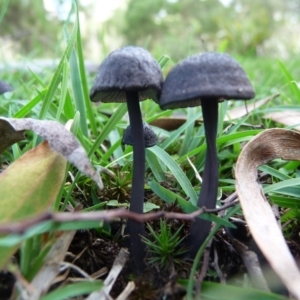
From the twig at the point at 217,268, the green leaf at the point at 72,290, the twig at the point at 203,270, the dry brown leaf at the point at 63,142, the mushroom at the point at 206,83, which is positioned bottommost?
the twig at the point at 217,268

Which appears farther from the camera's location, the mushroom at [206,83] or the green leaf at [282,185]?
the green leaf at [282,185]

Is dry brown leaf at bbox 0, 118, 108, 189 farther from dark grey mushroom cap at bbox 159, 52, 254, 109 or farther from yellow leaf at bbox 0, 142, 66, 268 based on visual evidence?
dark grey mushroom cap at bbox 159, 52, 254, 109

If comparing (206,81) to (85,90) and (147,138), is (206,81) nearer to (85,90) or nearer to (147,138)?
(147,138)

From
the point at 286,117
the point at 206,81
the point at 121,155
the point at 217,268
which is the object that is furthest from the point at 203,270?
the point at 286,117

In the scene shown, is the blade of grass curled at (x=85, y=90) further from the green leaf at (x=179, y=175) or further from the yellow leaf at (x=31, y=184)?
the yellow leaf at (x=31, y=184)

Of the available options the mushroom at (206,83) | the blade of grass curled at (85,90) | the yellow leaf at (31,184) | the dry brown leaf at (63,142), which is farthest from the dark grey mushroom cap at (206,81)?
the blade of grass curled at (85,90)

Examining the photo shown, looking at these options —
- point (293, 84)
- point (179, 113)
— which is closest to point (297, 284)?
point (293, 84)
